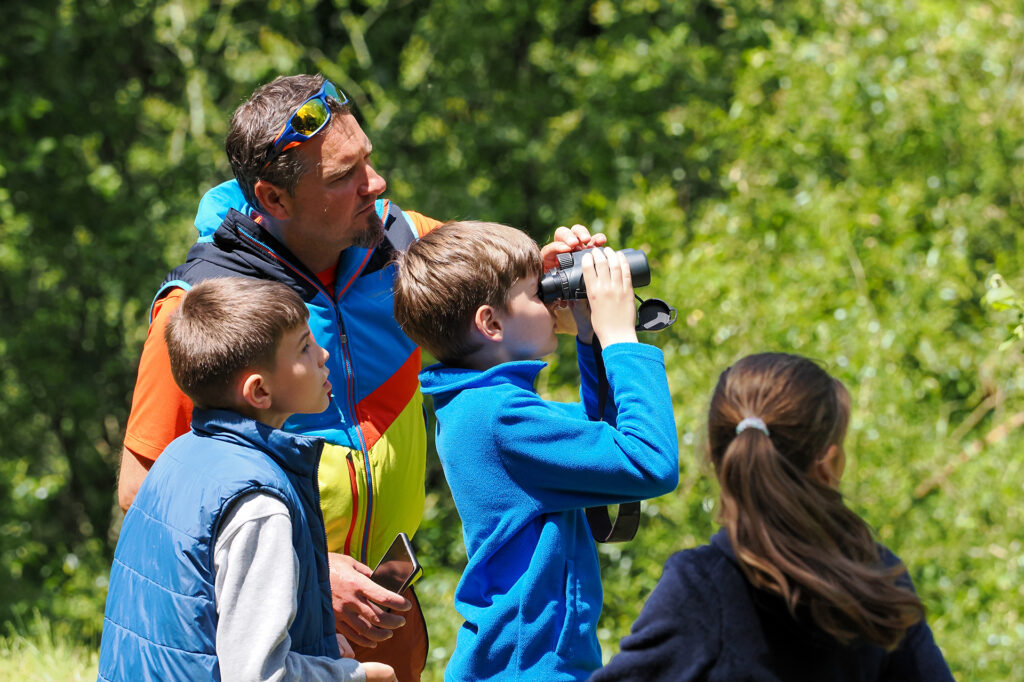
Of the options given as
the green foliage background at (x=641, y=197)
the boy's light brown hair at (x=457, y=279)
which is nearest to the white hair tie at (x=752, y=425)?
the boy's light brown hair at (x=457, y=279)

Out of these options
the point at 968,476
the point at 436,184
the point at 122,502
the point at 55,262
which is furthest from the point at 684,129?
the point at 122,502

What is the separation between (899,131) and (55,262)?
512 cm

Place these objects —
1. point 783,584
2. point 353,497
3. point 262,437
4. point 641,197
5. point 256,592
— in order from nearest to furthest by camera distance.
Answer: point 783,584 → point 256,592 → point 262,437 → point 353,497 → point 641,197

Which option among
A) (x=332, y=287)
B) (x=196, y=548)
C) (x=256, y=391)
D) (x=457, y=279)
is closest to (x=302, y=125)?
(x=332, y=287)

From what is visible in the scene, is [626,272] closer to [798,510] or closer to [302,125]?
[798,510]

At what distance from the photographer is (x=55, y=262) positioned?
6.99m

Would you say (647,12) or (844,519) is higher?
(844,519)

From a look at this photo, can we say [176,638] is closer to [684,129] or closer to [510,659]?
[510,659]

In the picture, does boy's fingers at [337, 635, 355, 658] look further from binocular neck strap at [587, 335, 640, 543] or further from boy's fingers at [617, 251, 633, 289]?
boy's fingers at [617, 251, 633, 289]

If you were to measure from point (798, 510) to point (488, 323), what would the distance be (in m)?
0.69

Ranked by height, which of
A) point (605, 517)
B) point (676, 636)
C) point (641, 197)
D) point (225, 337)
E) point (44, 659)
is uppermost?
point (225, 337)

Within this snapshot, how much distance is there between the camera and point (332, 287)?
8.55 ft

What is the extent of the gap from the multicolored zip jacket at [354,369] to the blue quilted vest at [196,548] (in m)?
0.48

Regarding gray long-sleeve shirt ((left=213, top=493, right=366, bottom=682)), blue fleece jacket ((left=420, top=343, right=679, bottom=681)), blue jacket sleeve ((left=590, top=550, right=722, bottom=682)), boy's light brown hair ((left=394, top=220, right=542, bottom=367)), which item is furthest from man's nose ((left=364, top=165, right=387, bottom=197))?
blue jacket sleeve ((left=590, top=550, right=722, bottom=682))
